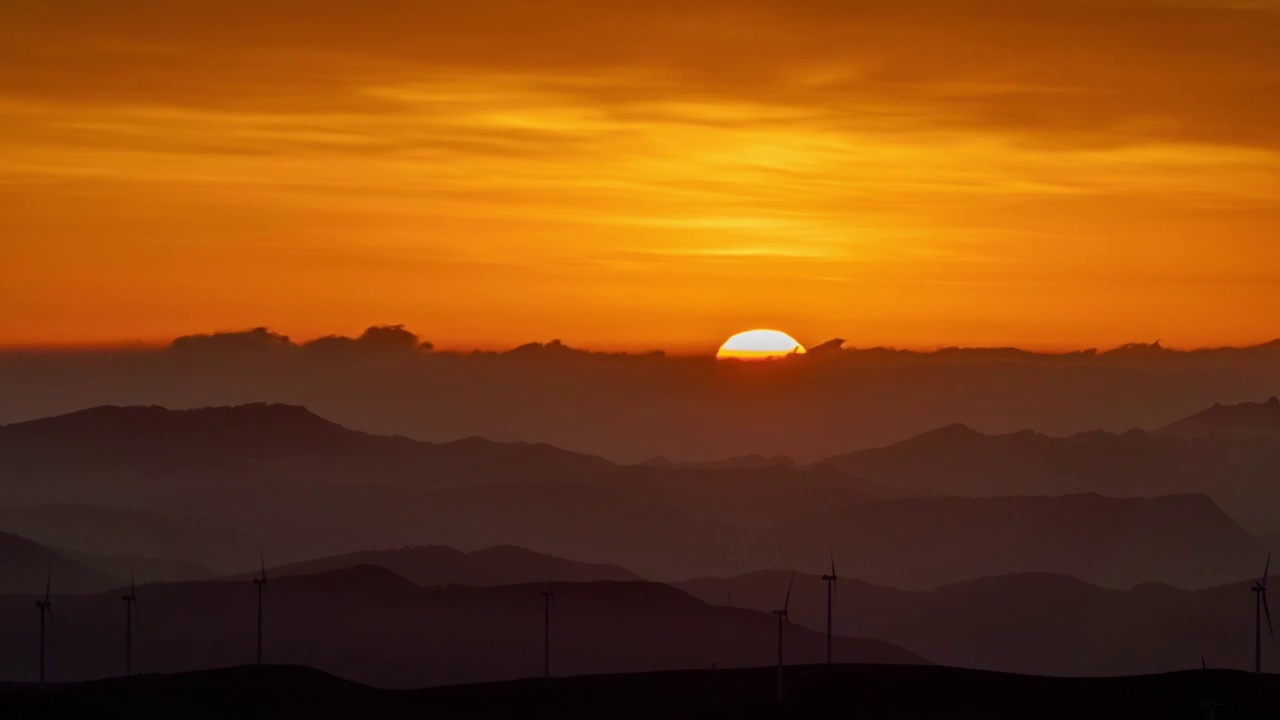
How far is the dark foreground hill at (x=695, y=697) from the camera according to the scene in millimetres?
146375

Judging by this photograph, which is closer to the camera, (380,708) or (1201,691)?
(1201,691)

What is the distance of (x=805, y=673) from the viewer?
16188 centimetres

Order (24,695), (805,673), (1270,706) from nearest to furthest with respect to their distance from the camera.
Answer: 1. (1270,706)
2. (24,695)
3. (805,673)

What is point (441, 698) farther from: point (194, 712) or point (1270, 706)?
point (1270, 706)

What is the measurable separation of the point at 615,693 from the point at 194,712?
116 ft

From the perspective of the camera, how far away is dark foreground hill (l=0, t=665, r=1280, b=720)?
146375 millimetres

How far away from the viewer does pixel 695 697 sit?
153625mm

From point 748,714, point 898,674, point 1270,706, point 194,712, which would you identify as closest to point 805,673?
point 898,674

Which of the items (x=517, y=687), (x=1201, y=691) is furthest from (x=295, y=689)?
(x=1201, y=691)

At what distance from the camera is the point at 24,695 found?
15200cm

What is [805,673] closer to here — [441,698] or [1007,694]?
[1007,694]

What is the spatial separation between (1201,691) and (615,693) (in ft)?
159

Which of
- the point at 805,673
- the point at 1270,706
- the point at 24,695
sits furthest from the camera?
the point at 805,673

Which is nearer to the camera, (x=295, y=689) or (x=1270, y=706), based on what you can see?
(x=1270, y=706)
